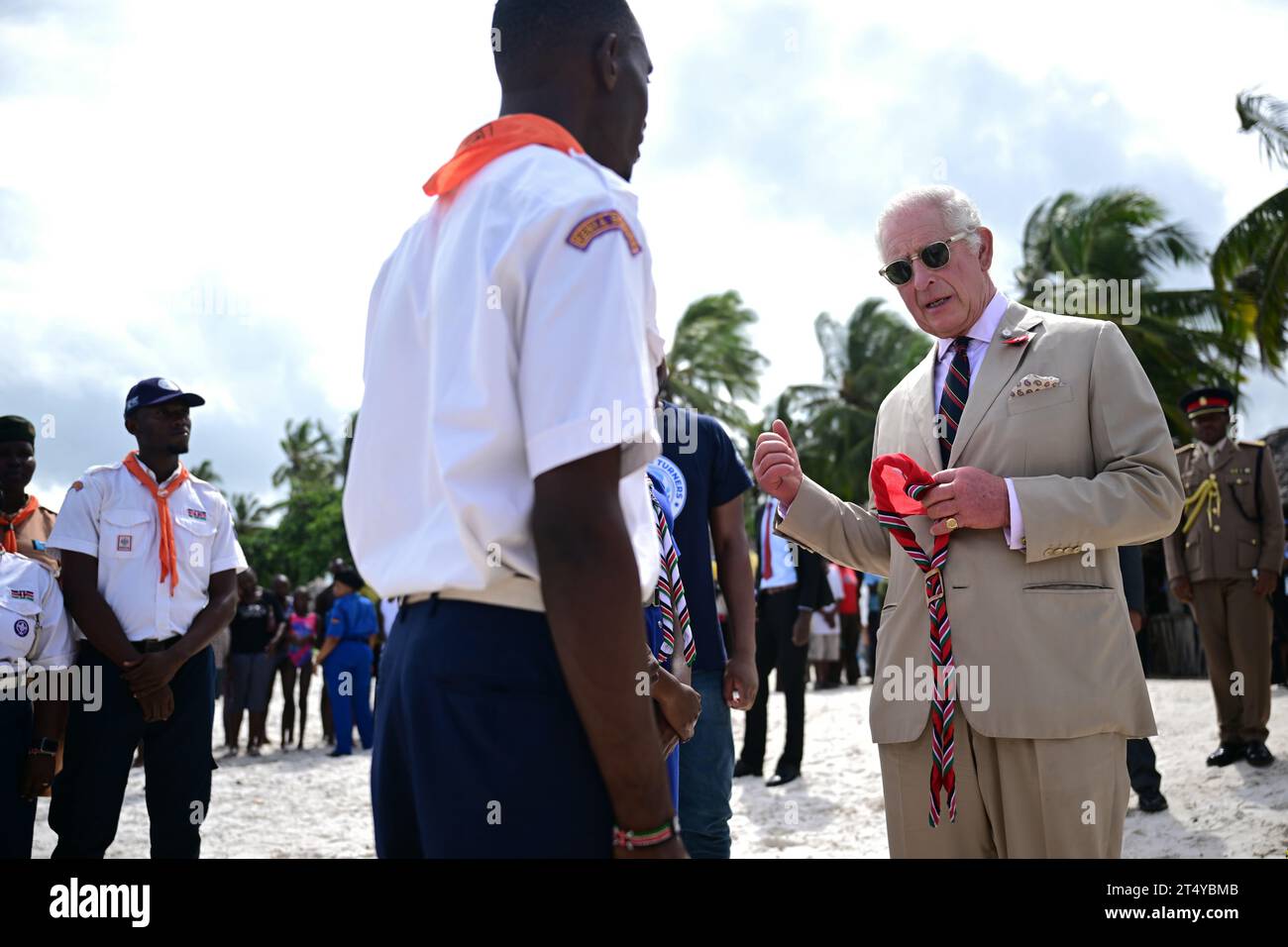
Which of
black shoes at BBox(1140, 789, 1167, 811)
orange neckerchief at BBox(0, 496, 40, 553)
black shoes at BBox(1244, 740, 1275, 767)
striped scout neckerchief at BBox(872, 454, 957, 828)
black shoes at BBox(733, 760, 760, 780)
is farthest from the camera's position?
black shoes at BBox(733, 760, 760, 780)

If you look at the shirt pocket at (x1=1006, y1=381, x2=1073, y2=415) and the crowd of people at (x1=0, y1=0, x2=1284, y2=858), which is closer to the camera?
the crowd of people at (x1=0, y1=0, x2=1284, y2=858)

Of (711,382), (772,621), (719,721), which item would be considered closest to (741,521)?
(719,721)

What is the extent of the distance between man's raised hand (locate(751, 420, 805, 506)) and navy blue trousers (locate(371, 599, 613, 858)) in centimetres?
160

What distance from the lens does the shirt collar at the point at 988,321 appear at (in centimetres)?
318

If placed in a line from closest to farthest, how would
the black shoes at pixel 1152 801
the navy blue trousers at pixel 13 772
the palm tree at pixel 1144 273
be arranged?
1. the navy blue trousers at pixel 13 772
2. the black shoes at pixel 1152 801
3. the palm tree at pixel 1144 273

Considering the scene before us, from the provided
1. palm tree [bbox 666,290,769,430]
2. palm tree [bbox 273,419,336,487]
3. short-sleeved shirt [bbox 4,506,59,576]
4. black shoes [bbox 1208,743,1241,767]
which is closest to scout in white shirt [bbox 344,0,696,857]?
short-sleeved shirt [bbox 4,506,59,576]

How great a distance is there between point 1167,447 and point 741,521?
2.00 m

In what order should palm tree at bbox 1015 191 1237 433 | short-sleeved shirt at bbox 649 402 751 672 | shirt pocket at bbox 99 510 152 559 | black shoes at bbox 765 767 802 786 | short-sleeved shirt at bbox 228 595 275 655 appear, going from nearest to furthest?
short-sleeved shirt at bbox 649 402 751 672, shirt pocket at bbox 99 510 152 559, black shoes at bbox 765 767 802 786, short-sleeved shirt at bbox 228 595 275 655, palm tree at bbox 1015 191 1237 433

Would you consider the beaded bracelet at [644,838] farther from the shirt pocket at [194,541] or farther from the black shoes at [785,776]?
the black shoes at [785,776]

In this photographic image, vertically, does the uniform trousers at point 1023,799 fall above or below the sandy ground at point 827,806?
above

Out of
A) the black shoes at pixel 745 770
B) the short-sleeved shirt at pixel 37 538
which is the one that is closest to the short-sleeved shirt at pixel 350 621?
the black shoes at pixel 745 770

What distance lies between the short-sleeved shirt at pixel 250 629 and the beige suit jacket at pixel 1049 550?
11084mm

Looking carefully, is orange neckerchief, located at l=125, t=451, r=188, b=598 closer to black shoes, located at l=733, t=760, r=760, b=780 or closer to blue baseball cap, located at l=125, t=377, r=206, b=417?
blue baseball cap, located at l=125, t=377, r=206, b=417

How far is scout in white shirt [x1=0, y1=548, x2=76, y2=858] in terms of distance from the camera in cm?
444
